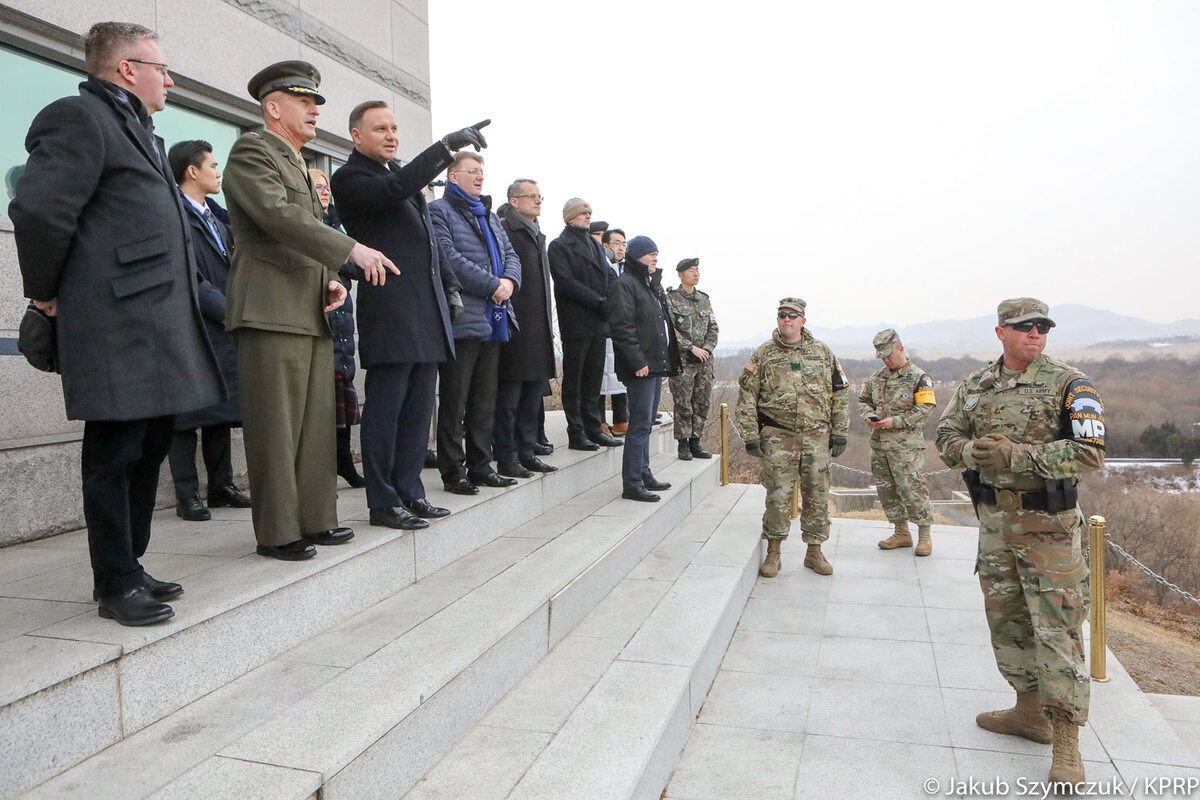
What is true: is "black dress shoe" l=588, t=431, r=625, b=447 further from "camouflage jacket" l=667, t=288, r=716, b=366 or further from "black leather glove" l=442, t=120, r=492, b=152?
"black leather glove" l=442, t=120, r=492, b=152

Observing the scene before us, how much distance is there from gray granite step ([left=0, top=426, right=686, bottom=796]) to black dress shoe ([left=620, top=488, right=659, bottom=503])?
1467 millimetres

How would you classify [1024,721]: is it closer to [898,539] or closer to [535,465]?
[535,465]

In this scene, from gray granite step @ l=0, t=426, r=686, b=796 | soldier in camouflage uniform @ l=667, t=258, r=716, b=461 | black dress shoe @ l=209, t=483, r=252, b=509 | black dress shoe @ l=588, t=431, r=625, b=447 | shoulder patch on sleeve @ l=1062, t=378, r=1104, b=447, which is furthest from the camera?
soldier in camouflage uniform @ l=667, t=258, r=716, b=461

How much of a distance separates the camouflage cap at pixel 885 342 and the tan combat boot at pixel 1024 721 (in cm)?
367

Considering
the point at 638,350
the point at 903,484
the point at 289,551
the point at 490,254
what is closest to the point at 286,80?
the point at 490,254

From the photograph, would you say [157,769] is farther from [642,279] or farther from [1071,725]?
[642,279]

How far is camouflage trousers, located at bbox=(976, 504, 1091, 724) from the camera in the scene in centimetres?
335

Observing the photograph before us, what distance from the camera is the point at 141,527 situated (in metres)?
2.89

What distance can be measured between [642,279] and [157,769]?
5137 millimetres

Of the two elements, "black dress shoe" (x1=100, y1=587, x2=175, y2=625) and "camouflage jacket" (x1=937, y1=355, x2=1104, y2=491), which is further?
"camouflage jacket" (x1=937, y1=355, x2=1104, y2=491)

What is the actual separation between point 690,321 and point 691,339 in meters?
0.18

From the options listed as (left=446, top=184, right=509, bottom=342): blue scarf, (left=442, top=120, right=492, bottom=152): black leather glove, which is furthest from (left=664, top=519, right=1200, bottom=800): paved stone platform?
(left=442, top=120, right=492, bottom=152): black leather glove

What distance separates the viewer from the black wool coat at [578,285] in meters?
6.52

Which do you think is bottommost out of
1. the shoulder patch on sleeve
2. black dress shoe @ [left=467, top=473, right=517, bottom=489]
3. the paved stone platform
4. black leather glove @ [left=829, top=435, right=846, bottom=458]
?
the paved stone platform
